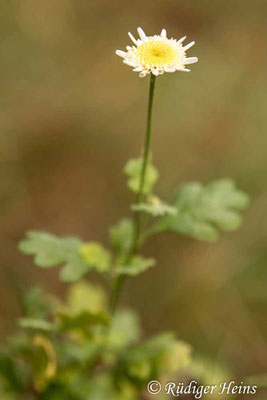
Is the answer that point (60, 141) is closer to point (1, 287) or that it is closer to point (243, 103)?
point (1, 287)

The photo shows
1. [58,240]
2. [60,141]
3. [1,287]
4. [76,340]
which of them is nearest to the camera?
[58,240]

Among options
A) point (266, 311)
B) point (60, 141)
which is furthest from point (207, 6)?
point (266, 311)

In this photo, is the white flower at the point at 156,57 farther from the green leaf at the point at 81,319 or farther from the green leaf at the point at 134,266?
the green leaf at the point at 81,319

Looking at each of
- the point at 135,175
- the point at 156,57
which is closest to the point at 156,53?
the point at 156,57

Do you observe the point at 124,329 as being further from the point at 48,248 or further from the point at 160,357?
the point at 48,248

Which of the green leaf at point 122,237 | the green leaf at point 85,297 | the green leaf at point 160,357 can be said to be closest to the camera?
the green leaf at point 122,237

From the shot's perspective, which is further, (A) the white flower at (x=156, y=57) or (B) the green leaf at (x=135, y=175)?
(B) the green leaf at (x=135, y=175)

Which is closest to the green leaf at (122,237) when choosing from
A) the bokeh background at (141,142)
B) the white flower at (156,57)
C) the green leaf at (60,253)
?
the green leaf at (60,253)
